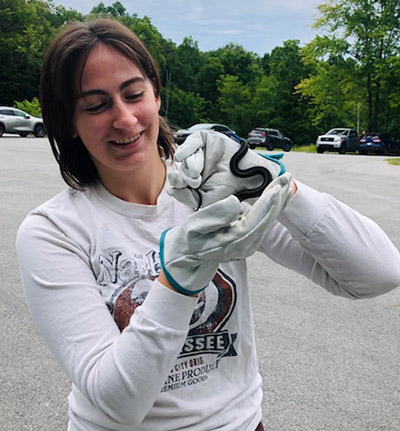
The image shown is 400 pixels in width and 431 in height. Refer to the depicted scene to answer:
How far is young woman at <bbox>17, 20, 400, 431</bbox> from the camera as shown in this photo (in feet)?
3.33

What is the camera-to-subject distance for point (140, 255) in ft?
4.07

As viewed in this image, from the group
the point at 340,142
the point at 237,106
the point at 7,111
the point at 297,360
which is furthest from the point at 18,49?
the point at 297,360

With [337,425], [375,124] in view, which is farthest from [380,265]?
[375,124]

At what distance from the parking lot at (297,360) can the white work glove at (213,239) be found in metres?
1.70

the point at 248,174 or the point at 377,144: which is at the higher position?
the point at 248,174

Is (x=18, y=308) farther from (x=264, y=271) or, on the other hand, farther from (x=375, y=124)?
(x=375, y=124)

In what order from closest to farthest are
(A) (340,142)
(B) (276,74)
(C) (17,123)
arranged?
(C) (17,123), (A) (340,142), (B) (276,74)

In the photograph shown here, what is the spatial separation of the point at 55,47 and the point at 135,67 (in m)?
0.22

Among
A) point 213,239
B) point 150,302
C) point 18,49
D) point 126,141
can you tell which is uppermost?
point 18,49

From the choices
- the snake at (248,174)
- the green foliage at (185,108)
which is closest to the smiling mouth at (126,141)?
the snake at (248,174)

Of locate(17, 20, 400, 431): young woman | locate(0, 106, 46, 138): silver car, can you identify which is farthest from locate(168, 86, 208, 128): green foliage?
locate(17, 20, 400, 431): young woman

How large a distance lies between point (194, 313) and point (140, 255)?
21cm

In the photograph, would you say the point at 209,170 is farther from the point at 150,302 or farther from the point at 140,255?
the point at 150,302

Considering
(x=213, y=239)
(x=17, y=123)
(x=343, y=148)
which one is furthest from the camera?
(x=343, y=148)
